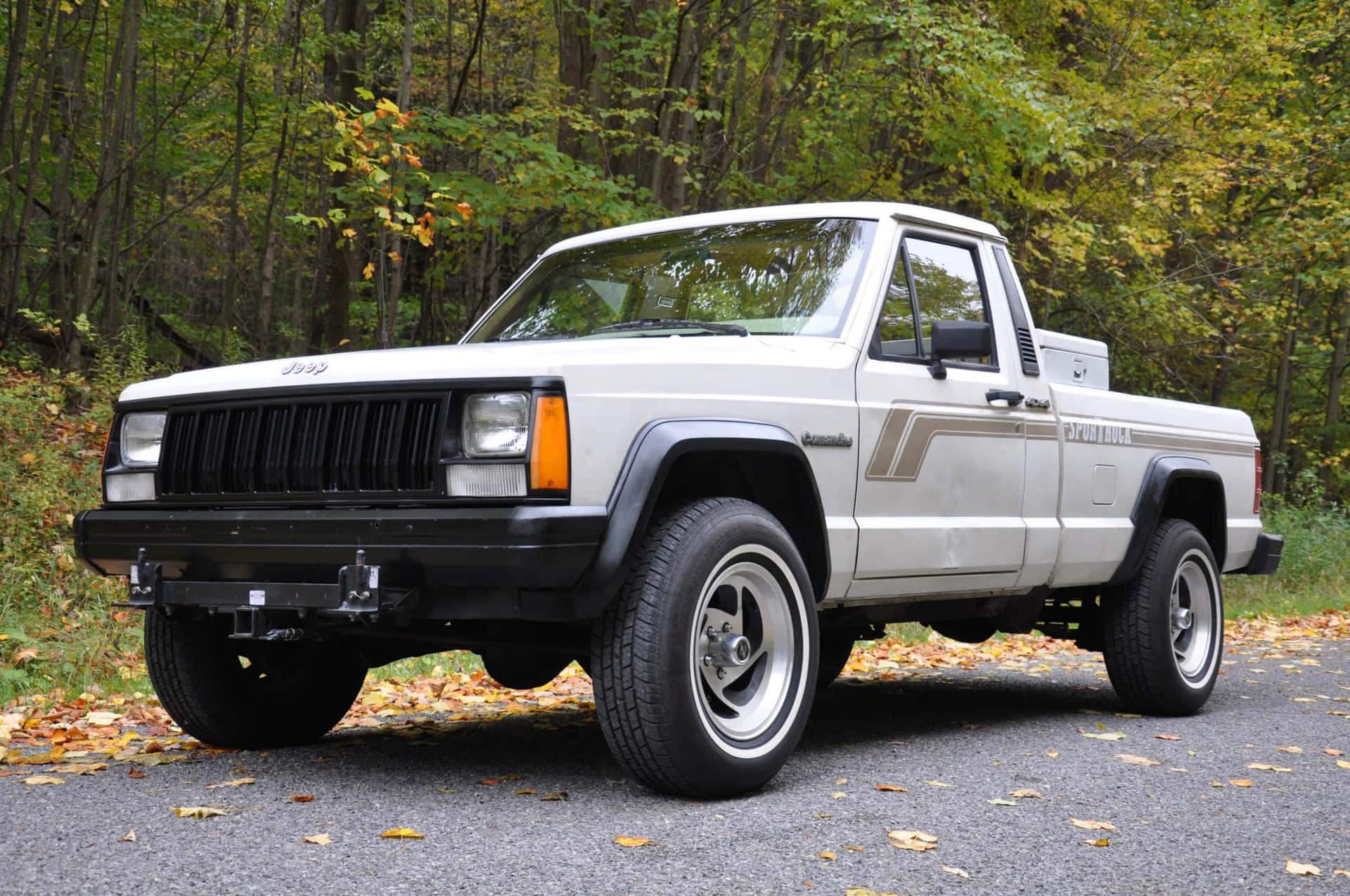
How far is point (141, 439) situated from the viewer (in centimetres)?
464

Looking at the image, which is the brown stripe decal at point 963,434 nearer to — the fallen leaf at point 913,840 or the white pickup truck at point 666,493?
the white pickup truck at point 666,493

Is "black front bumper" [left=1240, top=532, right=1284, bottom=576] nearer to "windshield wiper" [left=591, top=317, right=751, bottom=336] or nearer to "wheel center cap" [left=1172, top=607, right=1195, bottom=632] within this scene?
"wheel center cap" [left=1172, top=607, right=1195, bottom=632]

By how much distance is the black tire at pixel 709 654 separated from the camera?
390cm

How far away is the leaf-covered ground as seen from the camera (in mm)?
4973

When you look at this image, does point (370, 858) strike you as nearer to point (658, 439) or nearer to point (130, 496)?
point (658, 439)

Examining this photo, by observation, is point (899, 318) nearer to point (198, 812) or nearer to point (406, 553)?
point (406, 553)

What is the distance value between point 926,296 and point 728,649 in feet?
6.38

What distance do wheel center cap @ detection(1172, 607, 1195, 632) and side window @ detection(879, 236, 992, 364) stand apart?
1920mm

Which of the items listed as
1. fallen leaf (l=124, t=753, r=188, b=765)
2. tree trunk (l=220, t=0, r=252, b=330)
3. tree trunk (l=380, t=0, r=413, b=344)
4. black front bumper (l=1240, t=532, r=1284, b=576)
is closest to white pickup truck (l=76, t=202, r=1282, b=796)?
fallen leaf (l=124, t=753, r=188, b=765)

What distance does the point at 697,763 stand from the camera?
3.98m

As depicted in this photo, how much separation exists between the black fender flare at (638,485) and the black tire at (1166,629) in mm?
3030

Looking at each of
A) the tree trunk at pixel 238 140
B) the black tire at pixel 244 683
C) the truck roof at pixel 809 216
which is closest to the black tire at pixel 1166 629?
the truck roof at pixel 809 216

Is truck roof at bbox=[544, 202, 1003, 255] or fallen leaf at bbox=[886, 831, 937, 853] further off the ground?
truck roof at bbox=[544, 202, 1003, 255]

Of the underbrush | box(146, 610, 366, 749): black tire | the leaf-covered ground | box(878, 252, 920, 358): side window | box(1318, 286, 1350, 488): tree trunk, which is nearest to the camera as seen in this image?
box(146, 610, 366, 749): black tire
